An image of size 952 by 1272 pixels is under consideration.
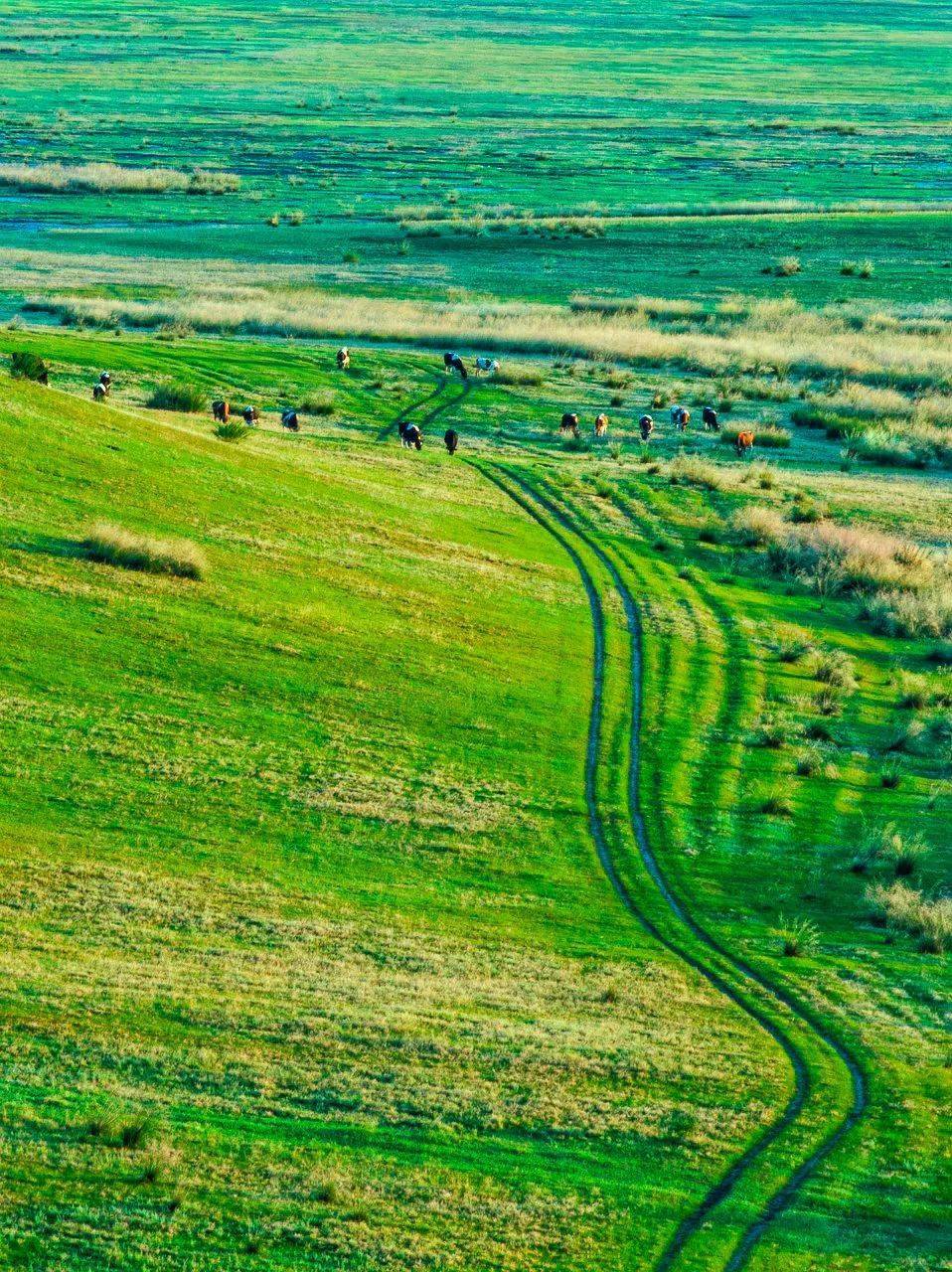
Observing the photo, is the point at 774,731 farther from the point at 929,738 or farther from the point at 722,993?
the point at 722,993

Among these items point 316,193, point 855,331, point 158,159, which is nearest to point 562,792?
point 855,331

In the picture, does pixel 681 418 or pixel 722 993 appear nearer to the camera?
pixel 722 993

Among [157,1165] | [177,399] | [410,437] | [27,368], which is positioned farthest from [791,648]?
[157,1165]

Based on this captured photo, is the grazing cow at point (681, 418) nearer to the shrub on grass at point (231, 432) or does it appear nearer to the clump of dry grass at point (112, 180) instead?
the shrub on grass at point (231, 432)

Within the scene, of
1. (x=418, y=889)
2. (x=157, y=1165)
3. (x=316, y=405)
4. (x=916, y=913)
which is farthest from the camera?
(x=316, y=405)

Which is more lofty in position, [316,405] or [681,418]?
[681,418]

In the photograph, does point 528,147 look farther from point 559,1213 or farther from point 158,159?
point 559,1213

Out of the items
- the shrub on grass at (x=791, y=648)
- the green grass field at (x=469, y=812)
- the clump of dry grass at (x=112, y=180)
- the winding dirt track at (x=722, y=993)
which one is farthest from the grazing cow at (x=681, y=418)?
the clump of dry grass at (x=112, y=180)
